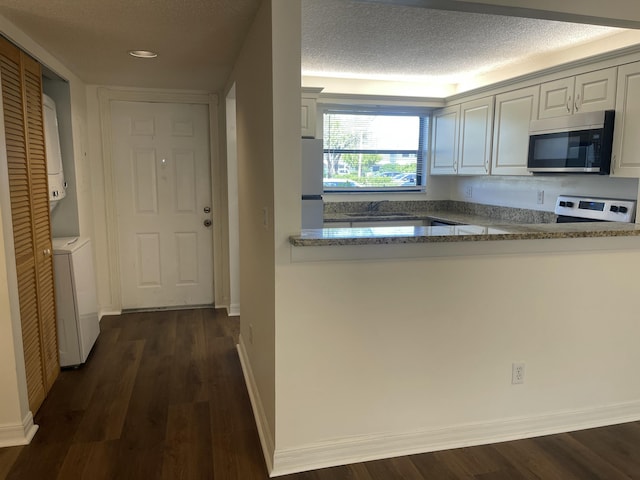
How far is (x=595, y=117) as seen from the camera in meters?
3.02

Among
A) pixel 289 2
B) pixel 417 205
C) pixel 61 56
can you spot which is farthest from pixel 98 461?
pixel 417 205

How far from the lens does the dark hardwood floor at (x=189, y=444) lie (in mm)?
Answer: 2139

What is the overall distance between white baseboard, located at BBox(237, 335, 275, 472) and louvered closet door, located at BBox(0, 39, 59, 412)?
119cm

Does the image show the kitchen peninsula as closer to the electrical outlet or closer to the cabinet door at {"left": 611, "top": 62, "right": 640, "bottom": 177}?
the cabinet door at {"left": 611, "top": 62, "right": 640, "bottom": 177}

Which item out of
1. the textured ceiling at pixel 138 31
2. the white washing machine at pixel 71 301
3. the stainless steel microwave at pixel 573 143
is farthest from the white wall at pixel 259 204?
the stainless steel microwave at pixel 573 143

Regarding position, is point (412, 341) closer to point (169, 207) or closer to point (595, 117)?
point (595, 117)

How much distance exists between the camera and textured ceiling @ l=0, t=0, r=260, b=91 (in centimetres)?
210

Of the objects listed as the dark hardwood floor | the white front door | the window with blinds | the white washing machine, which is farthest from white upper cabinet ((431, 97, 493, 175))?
the white washing machine

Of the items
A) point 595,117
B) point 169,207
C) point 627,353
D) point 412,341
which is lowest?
point 627,353

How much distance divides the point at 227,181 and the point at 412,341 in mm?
2609

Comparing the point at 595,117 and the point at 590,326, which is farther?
the point at 595,117

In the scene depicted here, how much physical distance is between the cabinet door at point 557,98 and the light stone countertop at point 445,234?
4.05 ft

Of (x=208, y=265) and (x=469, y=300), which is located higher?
(x=469, y=300)

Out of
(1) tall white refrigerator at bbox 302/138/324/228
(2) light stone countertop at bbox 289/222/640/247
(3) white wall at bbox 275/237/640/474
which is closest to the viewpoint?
(2) light stone countertop at bbox 289/222/640/247
